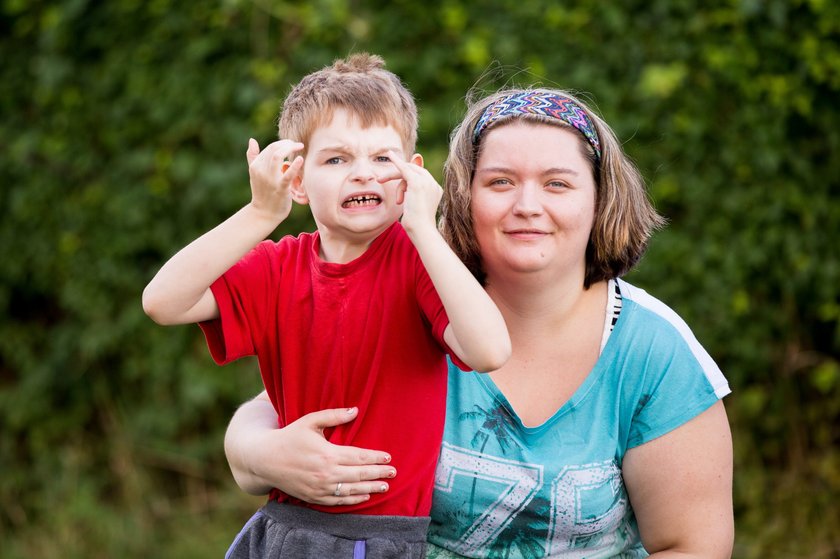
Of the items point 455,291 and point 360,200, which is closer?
point 455,291

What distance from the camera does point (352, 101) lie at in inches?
77.4

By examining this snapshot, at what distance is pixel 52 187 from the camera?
514cm

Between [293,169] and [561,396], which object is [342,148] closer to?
[293,169]

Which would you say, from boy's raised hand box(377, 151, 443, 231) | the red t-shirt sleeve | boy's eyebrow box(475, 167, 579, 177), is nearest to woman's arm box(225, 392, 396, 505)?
the red t-shirt sleeve

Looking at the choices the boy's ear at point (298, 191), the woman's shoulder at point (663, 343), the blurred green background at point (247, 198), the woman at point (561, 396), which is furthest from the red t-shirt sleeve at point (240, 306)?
the blurred green background at point (247, 198)

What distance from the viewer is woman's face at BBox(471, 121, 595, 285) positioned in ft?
7.38

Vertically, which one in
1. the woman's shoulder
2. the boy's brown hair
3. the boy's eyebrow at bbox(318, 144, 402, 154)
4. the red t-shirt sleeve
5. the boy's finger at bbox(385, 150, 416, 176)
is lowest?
the woman's shoulder

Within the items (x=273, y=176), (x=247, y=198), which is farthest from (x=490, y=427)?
(x=247, y=198)

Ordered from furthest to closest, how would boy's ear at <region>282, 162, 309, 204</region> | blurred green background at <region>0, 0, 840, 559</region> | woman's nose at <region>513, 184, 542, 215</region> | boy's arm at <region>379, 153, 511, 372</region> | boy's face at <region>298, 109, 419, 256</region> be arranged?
blurred green background at <region>0, 0, 840, 559</region>
woman's nose at <region>513, 184, 542, 215</region>
boy's ear at <region>282, 162, 309, 204</region>
boy's face at <region>298, 109, 419, 256</region>
boy's arm at <region>379, 153, 511, 372</region>

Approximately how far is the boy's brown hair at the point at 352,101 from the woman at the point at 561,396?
35cm

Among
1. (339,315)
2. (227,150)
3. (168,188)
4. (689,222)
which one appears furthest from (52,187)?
(339,315)

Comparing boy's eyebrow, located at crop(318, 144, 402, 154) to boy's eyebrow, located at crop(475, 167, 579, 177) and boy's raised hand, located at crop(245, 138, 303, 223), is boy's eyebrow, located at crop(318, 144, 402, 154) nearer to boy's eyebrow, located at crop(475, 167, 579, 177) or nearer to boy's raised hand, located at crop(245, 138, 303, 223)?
boy's raised hand, located at crop(245, 138, 303, 223)

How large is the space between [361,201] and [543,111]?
0.60m

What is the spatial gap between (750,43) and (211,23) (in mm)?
2479
